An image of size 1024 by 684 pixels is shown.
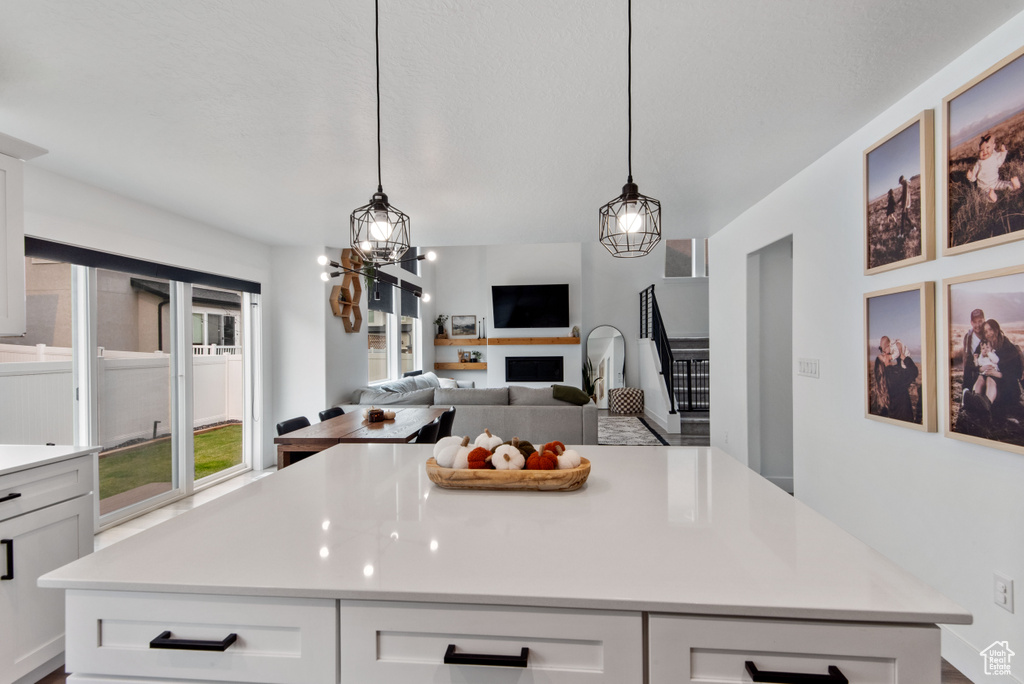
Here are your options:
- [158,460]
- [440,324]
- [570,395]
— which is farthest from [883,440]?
[440,324]

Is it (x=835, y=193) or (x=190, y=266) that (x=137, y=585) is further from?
(x=190, y=266)

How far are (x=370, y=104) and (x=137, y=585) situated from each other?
1944 millimetres

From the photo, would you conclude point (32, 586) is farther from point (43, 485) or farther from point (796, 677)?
point (796, 677)

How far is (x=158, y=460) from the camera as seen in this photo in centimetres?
386

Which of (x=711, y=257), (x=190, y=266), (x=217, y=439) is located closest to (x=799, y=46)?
(x=711, y=257)

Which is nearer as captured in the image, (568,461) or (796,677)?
(796,677)

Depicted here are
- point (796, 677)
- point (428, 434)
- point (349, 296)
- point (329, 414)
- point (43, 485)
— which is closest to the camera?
point (796, 677)

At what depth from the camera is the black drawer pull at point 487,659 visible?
2.63ft

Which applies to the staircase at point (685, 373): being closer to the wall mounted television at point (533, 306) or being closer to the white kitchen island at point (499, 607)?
the wall mounted television at point (533, 306)

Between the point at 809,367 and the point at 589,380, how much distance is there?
587 centimetres

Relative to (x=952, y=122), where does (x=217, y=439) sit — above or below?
below

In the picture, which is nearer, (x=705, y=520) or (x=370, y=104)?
(x=705, y=520)

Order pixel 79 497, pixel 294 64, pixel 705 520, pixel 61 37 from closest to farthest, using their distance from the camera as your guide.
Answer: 1. pixel 705 520
2. pixel 61 37
3. pixel 294 64
4. pixel 79 497

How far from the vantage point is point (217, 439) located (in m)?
4.57
